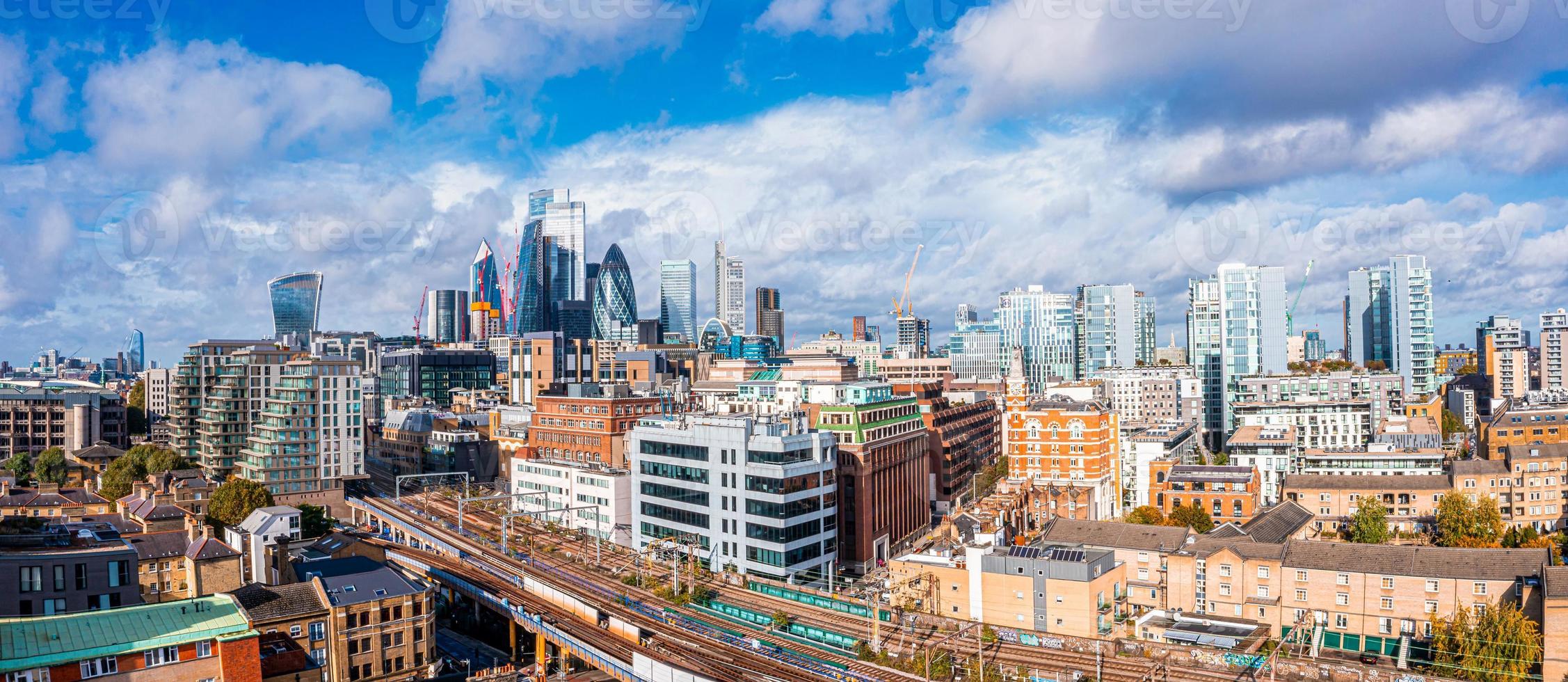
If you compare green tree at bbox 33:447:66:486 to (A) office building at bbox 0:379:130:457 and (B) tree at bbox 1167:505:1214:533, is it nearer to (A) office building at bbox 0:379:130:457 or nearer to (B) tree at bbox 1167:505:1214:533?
(A) office building at bbox 0:379:130:457

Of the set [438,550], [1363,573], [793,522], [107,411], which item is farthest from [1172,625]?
[107,411]

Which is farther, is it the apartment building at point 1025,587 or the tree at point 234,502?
the tree at point 234,502

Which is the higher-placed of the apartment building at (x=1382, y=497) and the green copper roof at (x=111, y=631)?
the green copper roof at (x=111, y=631)

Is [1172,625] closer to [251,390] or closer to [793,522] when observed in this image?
[793,522]

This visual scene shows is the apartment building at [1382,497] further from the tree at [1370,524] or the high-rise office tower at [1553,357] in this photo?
the high-rise office tower at [1553,357]

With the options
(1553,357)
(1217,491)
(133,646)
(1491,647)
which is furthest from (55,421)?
(1553,357)

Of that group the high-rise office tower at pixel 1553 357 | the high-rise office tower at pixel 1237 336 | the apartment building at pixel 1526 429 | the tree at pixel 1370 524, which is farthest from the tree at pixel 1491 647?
the high-rise office tower at pixel 1553 357

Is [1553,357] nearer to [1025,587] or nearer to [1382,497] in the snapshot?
[1382,497]
